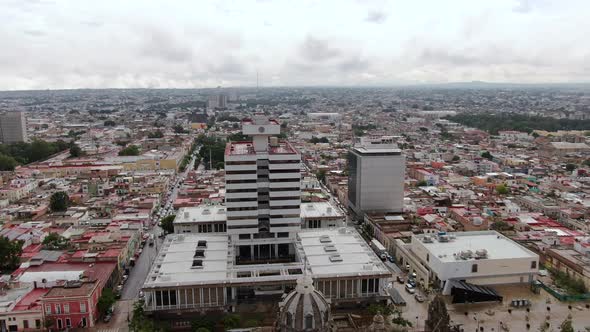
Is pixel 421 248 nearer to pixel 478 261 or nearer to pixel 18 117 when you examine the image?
pixel 478 261

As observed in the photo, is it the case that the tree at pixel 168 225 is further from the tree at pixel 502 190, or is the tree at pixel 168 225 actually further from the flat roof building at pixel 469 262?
the tree at pixel 502 190

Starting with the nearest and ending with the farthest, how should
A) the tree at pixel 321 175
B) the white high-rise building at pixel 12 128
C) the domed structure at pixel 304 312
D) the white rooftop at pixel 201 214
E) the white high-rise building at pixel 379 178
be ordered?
the domed structure at pixel 304 312 < the white rooftop at pixel 201 214 < the white high-rise building at pixel 379 178 < the tree at pixel 321 175 < the white high-rise building at pixel 12 128

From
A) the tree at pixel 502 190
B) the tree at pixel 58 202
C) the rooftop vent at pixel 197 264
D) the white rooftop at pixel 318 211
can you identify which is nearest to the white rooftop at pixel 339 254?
the white rooftop at pixel 318 211

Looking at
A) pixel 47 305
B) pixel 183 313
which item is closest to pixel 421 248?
pixel 183 313

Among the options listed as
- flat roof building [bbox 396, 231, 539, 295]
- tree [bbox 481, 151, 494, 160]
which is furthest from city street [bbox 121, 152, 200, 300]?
tree [bbox 481, 151, 494, 160]

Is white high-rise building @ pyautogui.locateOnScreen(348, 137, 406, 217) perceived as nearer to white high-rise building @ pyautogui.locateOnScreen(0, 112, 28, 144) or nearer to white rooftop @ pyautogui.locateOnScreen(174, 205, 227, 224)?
white rooftop @ pyautogui.locateOnScreen(174, 205, 227, 224)
